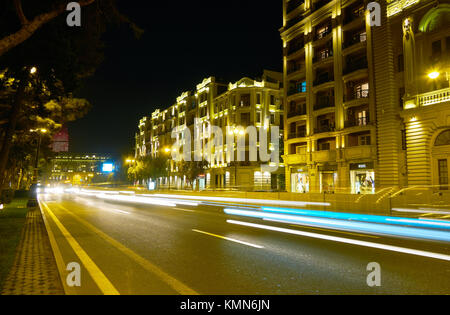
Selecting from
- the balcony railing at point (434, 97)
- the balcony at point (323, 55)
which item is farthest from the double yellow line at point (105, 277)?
the balcony at point (323, 55)

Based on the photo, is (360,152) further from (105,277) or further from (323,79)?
(105,277)

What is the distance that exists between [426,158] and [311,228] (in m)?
19.9

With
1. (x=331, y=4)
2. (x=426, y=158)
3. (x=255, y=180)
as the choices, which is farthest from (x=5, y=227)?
(x=255, y=180)

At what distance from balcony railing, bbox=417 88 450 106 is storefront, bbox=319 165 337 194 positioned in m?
12.5

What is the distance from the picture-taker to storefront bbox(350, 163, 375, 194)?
32719 mm

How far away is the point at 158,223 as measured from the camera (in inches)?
523

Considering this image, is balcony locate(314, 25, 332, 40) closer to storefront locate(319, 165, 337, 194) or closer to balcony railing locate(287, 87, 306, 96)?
balcony railing locate(287, 87, 306, 96)

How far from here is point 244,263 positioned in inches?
260

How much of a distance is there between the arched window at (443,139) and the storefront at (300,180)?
16.3m

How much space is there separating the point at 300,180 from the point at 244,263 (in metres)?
36.8

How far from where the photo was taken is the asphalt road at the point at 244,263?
5121mm

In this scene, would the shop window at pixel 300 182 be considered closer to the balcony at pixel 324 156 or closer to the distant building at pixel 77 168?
the balcony at pixel 324 156

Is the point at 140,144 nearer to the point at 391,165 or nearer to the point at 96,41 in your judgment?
the point at 391,165

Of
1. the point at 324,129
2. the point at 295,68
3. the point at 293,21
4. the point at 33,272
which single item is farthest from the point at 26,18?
the point at 293,21
